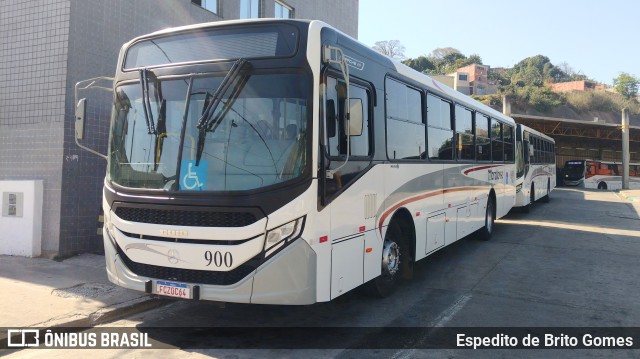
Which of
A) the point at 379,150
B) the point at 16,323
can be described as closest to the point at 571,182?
the point at 379,150

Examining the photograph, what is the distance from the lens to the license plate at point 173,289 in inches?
175

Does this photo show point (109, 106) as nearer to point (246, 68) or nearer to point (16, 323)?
point (16, 323)

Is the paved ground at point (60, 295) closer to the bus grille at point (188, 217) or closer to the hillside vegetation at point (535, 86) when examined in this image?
the bus grille at point (188, 217)

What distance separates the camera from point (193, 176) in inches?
179

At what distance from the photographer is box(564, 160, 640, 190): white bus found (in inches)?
1684

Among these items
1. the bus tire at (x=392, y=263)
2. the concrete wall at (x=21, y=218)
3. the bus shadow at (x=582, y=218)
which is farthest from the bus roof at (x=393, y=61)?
the bus shadow at (x=582, y=218)

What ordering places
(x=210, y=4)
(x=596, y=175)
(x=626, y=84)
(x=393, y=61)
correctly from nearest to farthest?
(x=393, y=61), (x=210, y=4), (x=596, y=175), (x=626, y=84)

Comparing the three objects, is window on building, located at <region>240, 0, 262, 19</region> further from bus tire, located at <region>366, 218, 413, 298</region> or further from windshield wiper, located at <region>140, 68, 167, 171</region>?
bus tire, located at <region>366, 218, 413, 298</region>

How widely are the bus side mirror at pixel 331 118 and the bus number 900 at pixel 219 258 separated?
1.53 m

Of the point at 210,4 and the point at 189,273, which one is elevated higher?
the point at 210,4

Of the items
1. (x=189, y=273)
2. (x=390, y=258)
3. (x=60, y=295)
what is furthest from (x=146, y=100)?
(x=390, y=258)

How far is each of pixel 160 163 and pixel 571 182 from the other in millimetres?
49183

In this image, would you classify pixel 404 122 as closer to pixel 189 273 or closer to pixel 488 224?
pixel 189 273

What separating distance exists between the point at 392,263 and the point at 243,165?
9.42 ft
